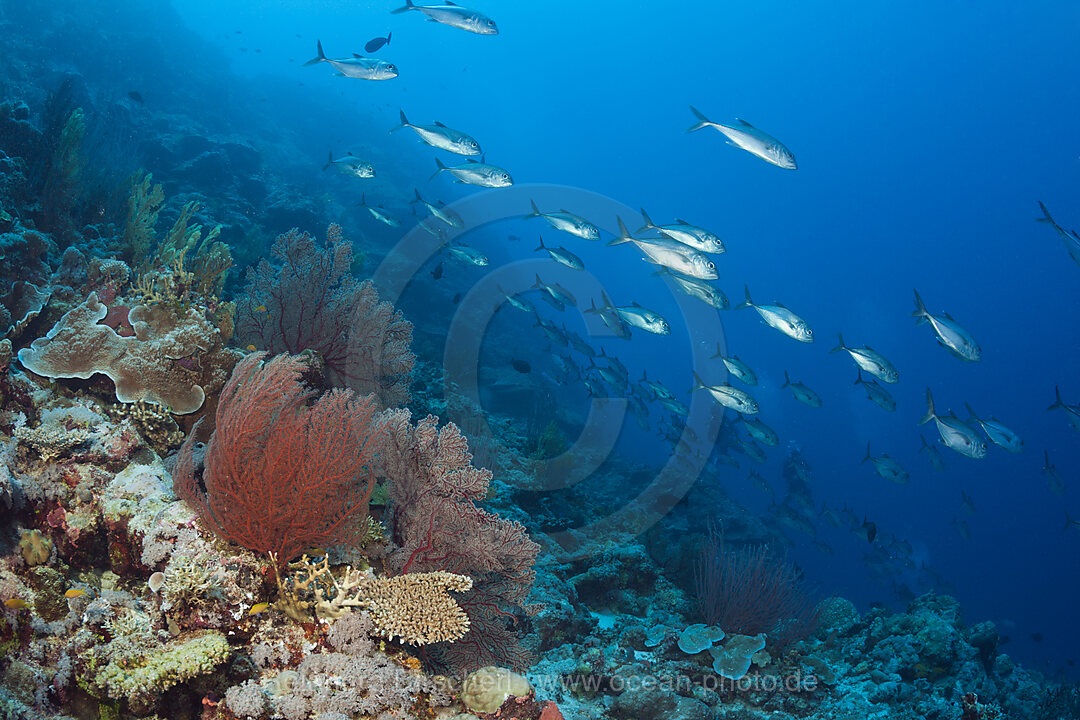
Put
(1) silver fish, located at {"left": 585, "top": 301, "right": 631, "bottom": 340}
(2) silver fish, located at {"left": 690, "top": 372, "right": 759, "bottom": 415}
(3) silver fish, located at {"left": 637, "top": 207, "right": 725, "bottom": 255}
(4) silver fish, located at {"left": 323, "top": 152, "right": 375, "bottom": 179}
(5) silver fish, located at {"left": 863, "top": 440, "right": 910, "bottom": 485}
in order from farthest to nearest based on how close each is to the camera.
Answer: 1. (5) silver fish, located at {"left": 863, "top": 440, "right": 910, "bottom": 485}
2. (4) silver fish, located at {"left": 323, "top": 152, "right": 375, "bottom": 179}
3. (1) silver fish, located at {"left": 585, "top": 301, "right": 631, "bottom": 340}
4. (2) silver fish, located at {"left": 690, "top": 372, "right": 759, "bottom": 415}
5. (3) silver fish, located at {"left": 637, "top": 207, "right": 725, "bottom": 255}

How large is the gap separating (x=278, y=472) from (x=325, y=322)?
2.89 m

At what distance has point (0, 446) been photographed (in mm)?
2703

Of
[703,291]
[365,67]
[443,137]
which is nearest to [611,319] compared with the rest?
[703,291]

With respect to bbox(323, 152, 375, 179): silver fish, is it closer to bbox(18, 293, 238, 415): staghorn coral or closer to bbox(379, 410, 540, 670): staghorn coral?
bbox(18, 293, 238, 415): staghorn coral

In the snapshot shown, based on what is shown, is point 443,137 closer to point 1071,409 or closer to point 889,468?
point 889,468

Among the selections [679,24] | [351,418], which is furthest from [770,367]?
[351,418]

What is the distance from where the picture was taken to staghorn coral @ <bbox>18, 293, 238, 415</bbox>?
362 centimetres

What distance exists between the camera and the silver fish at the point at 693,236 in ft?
22.4

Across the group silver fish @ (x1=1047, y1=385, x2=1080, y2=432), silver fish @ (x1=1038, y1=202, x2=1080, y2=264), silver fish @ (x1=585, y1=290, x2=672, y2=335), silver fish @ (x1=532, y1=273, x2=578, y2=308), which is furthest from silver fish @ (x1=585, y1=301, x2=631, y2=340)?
silver fish @ (x1=1047, y1=385, x2=1080, y2=432)

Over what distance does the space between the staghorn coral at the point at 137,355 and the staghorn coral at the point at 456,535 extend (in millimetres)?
1796

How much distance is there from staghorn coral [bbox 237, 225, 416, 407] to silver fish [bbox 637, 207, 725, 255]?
3.95 meters

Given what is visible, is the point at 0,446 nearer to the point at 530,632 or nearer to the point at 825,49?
the point at 530,632

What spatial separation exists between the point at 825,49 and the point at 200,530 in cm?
12691

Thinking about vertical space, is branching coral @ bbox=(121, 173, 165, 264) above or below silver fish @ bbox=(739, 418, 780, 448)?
above
